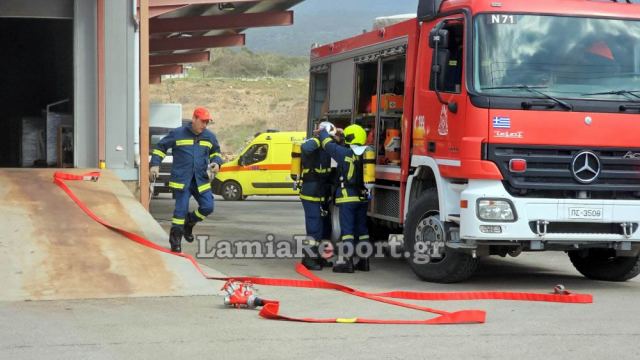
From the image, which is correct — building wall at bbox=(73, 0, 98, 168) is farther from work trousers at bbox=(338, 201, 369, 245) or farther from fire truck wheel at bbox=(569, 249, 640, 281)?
fire truck wheel at bbox=(569, 249, 640, 281)

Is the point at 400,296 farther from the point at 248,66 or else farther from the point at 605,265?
the point at 248,66

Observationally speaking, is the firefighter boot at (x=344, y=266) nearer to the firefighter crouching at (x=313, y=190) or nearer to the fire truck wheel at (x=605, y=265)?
the firefighter crouching at (x=313, y=190)

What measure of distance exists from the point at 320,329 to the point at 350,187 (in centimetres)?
369

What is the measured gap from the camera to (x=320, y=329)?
7.19 metres

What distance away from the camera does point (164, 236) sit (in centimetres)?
1109

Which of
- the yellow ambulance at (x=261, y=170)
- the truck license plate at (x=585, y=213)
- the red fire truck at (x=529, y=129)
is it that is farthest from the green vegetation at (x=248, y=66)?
the truck license plate at (x=585, y=213)

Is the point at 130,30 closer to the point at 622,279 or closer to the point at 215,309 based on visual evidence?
the point at 215,309

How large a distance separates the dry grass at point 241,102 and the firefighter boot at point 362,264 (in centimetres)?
4776

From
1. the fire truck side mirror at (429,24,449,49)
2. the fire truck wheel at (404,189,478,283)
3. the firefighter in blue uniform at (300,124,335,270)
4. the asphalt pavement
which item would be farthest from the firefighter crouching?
the fire truck side mirror at (429,24,449,49)

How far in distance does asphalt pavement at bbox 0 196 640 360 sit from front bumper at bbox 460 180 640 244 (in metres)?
0.66

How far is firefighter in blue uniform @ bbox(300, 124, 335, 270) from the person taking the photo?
1096 centimetres

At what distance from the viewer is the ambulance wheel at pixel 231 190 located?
25.5 metres

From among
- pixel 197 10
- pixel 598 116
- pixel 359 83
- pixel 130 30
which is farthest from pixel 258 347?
pixel 197 10

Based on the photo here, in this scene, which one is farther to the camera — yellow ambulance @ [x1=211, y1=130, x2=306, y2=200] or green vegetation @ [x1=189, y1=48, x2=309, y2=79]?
green vegetation @ [x1=189, y1=48, x2=309, y2=79]
